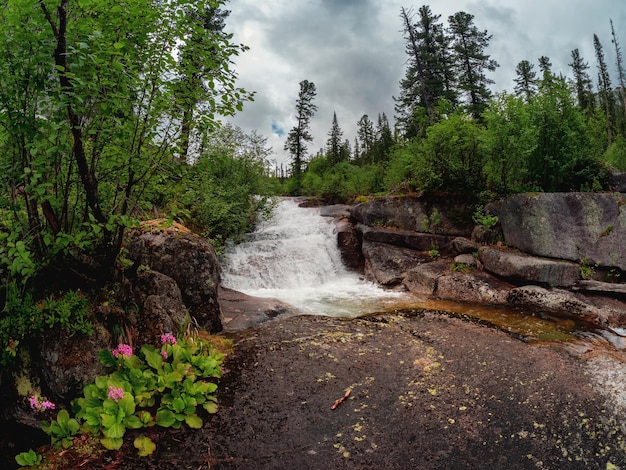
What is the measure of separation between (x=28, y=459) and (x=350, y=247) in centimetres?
1318

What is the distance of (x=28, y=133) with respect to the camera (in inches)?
119

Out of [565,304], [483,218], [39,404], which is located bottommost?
[565,304]

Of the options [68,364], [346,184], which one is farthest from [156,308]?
[346,184]

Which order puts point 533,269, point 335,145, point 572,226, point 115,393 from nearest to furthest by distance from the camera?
point 115,393 < point 533,269 < point 572,226 < point 335,145


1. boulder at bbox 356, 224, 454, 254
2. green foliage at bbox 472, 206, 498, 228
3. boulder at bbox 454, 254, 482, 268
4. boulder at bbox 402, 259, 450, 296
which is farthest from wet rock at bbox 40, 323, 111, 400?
green foliage at bbox 472, 206, 498, 228

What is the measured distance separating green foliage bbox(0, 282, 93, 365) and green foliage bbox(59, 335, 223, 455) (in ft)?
1.66

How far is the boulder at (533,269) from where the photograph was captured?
30.7ft

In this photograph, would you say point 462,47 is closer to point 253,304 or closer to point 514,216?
point 514,216

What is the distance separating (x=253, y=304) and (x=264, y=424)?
469 centimetres

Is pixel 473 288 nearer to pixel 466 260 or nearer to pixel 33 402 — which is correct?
pixel 466 260

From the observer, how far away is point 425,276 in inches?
446

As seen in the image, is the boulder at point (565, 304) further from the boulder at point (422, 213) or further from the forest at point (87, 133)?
the forest at point (87, 133)

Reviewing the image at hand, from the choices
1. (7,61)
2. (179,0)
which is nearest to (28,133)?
(7,61)

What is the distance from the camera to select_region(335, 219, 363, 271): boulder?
14883mm
